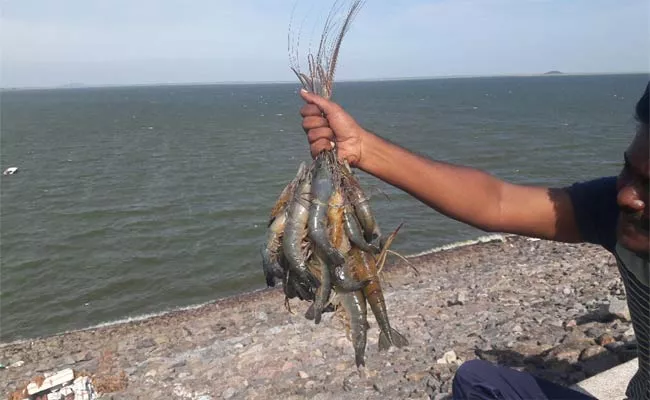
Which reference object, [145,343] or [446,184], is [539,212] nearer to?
[446,184]

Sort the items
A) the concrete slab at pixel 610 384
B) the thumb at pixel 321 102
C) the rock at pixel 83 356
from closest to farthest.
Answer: the thumb at pixel 321 102
the concrete slab at pixel 610 384
the rock at pixel 83 356

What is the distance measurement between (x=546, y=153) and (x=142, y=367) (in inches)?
1205

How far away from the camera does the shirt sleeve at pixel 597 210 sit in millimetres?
2922

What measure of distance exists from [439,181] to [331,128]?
0.70 metres

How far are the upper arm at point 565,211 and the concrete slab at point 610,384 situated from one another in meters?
2.34

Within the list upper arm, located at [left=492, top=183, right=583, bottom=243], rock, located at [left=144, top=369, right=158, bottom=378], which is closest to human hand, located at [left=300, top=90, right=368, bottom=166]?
upper arm, located at [left=492, top=183, right=583, bottom=243]

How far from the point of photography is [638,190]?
2.37 meters

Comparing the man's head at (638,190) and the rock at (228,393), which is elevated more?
the man's head at (638,190)

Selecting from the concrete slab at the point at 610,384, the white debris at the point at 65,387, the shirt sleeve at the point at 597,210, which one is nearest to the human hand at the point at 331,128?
the shirt sleeve at the point at 597,210

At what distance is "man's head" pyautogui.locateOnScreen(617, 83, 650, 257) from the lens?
2328mm

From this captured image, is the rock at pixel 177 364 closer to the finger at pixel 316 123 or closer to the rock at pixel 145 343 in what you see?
the rock at pixel 145 343

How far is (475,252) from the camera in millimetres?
15484

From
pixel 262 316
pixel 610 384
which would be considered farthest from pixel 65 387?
Result: pixel 610 384

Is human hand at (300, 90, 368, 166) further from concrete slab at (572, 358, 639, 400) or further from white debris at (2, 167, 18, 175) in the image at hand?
white debris at (2, 167, 18, 175)
